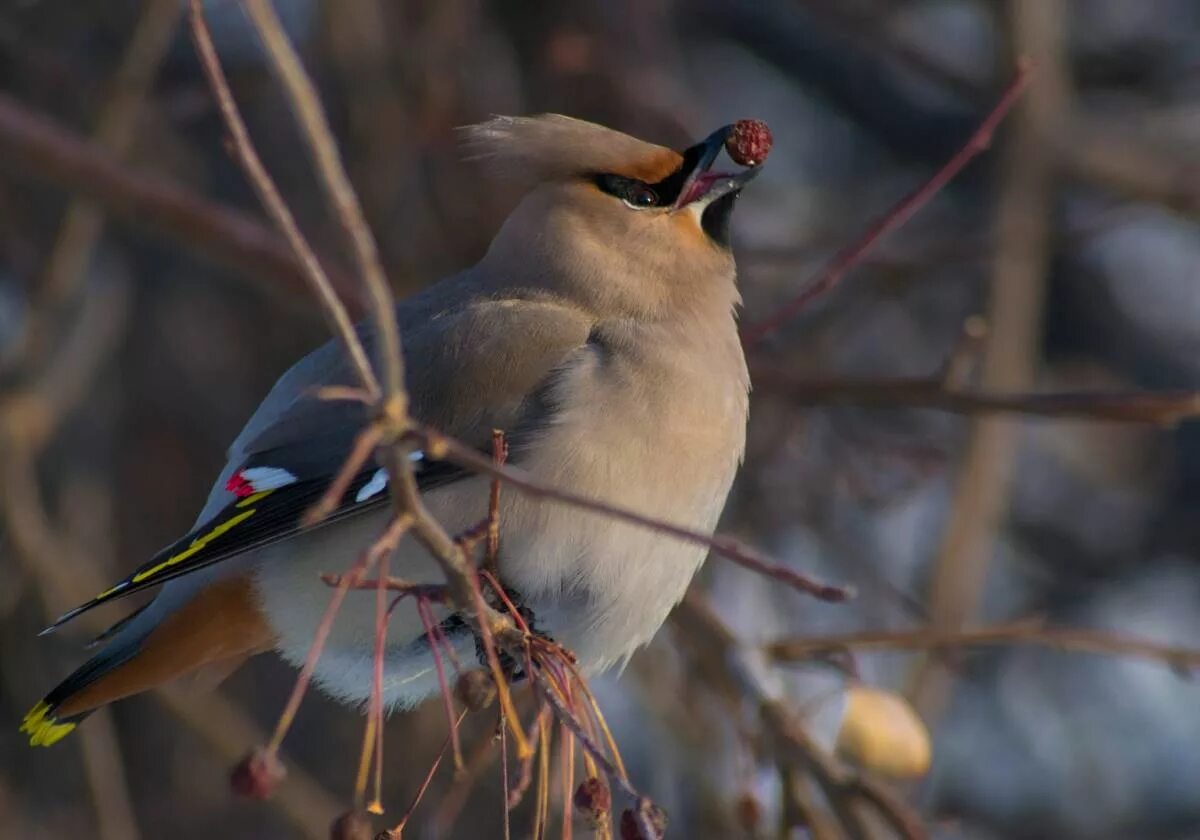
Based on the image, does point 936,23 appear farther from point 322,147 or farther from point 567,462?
point 322,147

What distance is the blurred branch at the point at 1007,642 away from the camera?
10.2 feet

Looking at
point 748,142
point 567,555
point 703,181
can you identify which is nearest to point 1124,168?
point 703,181

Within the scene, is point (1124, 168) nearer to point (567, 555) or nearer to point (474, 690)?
point (567, 555)

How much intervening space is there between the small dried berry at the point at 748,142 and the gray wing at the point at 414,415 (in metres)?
0.43

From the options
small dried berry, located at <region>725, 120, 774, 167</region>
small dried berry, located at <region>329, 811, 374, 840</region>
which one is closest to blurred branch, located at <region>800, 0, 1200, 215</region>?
small dried berry, located at <region>725, 120, 774, 167</region>

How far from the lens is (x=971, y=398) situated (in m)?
3.36

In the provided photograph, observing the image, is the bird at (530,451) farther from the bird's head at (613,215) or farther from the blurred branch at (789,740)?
the blurred branch at (789,740)

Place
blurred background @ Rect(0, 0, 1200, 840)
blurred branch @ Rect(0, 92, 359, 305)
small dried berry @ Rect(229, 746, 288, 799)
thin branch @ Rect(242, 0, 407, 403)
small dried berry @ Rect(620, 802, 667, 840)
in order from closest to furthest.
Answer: thin branch @ Rect(242, 0, 407, 403) → small dried berry @ Rect(229, 746, 288, 799) → small dried berry @ Rect(620, 802, 667, 840) → blurred branch @ Rect(0, 92, 359, 305) → blurred background @ Rect(0, 0, 1200, 840)

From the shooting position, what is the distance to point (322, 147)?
1525mm

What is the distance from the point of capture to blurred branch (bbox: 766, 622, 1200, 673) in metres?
3.11

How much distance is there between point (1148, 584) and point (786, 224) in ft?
5.48

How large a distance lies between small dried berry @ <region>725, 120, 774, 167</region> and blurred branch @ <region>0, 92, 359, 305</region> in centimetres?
106

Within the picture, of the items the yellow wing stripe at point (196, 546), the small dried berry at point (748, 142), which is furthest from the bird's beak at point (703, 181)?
the yellow wing stripe at point (196, 546)

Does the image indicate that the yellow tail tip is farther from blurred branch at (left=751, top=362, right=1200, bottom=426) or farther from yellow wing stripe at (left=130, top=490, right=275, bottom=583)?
blurred branch at (left=751, top=362, right=1200, bottom=426)
